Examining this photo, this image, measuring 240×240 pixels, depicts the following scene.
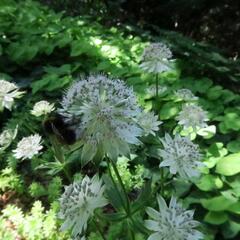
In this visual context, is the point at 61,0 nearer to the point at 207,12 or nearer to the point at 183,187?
the point at 207,12

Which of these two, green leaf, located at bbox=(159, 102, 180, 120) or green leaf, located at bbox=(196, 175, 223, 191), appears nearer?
green leaf, located at bbox=(196, 175, 223, 191)

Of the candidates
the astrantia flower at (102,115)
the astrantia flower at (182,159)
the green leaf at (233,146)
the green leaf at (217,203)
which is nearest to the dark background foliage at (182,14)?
the green leaf at (233,146)

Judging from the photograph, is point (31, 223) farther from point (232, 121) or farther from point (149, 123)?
point (232, 121)

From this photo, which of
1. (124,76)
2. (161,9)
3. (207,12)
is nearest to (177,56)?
(124,76)

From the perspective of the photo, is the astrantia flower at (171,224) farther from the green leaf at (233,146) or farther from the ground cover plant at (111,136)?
the green leaf at (233,146)

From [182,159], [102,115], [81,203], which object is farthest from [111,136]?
[182,159]

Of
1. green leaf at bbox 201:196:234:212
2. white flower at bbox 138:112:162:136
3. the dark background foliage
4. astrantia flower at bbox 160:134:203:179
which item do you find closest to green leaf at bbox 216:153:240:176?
green leaf at bbox 201:196:234:212

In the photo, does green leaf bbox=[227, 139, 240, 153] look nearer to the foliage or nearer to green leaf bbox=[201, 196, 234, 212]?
green leaf bbox=[201, 196, 234, 212]

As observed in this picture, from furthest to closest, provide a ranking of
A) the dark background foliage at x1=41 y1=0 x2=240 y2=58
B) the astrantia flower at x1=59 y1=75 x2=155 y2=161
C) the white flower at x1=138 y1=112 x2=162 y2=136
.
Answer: the dark background foliage at x1=41 y1=0 x2=240 y2=58
the white flower at x1=138 y1=112 x2=162 y2=136
the astrantia flower at x1=59 y1=75 x2=155 y2=161
